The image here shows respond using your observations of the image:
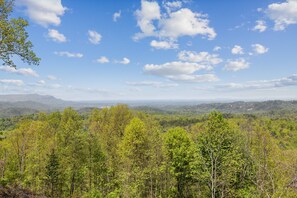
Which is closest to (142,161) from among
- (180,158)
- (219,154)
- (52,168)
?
(180,158)

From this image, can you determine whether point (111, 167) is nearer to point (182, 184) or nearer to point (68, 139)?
point (68, 139)

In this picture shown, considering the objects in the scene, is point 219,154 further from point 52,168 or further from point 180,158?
point 52,168

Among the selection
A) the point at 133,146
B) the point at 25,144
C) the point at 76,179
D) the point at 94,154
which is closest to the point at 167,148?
the point at 133,146

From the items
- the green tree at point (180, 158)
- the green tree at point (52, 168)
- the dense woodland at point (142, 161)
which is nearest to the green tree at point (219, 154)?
the dense woodland at point (142, 161)

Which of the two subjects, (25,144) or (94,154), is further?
(25,144)

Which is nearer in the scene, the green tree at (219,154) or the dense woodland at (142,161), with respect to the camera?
the green tree at (219,154)

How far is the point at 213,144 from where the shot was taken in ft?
92.9

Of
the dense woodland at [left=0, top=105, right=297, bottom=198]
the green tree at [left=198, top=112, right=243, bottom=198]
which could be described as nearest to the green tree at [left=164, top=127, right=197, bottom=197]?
the dense woodland at [left=0, top=105, right=297, bottom=198]

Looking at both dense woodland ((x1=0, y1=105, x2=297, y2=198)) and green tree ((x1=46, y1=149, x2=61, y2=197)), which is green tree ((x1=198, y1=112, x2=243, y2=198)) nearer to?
dense woodland ((x1=0, y1=105, x2=297, y2=198))

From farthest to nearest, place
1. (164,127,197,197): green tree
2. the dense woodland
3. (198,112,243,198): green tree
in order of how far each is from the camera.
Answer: (164,127,197,197): green tree
the dense woodland
(198,112,243,198): green tree

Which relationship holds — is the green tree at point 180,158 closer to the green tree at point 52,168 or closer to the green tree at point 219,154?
the green tree at point 219,154

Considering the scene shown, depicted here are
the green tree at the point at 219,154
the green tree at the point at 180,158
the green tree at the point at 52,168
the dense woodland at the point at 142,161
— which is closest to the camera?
the green tree at the point at 219,154

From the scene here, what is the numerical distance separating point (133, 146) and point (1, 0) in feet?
80.3

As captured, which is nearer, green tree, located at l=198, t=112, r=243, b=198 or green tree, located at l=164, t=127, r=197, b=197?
green tree, located at l=198, t=112, r=243, b=198
